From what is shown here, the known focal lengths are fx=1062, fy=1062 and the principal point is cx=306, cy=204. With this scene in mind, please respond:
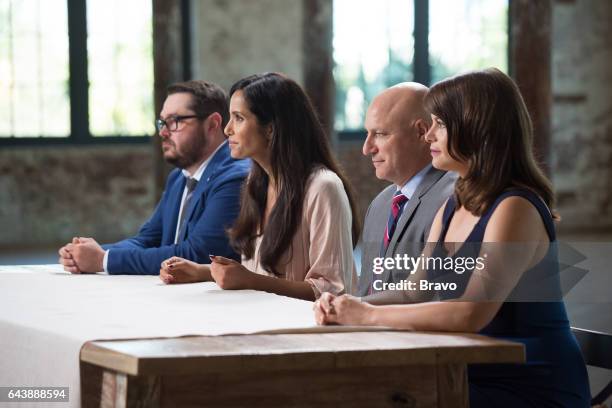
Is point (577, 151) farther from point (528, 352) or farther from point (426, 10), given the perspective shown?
point (528, 352)

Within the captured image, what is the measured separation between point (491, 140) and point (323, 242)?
992 mm

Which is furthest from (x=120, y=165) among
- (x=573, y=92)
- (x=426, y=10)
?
(x=573, y=92)

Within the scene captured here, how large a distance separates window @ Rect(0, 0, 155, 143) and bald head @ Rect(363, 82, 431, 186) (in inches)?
314

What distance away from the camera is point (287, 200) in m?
3.08

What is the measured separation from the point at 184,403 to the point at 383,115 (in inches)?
51.4

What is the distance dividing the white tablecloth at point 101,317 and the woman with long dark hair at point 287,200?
27 centimetres

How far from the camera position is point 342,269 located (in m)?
3.02

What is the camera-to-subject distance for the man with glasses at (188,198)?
10.9ft

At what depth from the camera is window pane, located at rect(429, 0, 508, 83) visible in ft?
37.2

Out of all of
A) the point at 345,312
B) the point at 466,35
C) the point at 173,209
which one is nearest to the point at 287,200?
the point at 173,209

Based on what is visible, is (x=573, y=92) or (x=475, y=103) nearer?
(x=475, y=103)

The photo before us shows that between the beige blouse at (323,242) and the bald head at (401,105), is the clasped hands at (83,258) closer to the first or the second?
the beige blouse at (323,242)

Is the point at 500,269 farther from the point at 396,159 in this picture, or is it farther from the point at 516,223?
the point at 396,159

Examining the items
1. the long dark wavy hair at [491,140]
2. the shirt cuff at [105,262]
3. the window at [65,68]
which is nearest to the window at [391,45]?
the window at [65,68]
